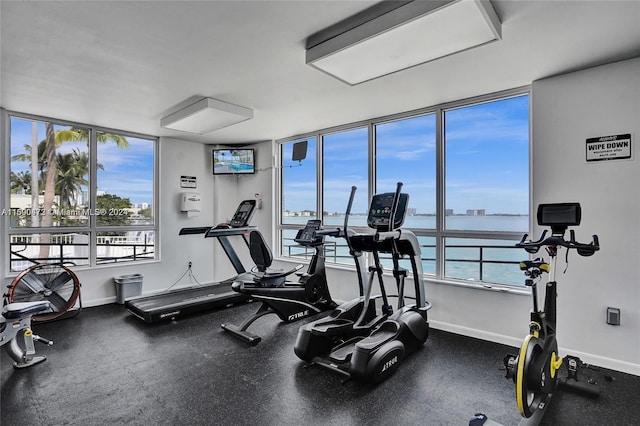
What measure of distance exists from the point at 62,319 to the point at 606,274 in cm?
591

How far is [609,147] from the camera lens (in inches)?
110

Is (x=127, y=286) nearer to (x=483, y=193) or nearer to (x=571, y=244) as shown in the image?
(x=483, y=193)

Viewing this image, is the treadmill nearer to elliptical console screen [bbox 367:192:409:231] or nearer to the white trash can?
the white trash can

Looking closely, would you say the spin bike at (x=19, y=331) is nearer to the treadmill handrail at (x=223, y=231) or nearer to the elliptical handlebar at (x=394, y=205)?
the treadmill handrail at (x=223, y=231)

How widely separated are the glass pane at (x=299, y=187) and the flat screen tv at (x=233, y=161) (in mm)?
637

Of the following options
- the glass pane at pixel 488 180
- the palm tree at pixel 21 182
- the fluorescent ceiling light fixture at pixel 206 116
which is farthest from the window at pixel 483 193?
the palm tree at pixel 21 182

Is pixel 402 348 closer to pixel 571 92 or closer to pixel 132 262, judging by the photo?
pixel 571 92

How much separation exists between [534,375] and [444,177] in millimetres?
2411

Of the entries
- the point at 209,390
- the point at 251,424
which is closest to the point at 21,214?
the point at 209,390

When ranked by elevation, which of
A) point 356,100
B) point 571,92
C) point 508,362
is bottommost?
point 508,362

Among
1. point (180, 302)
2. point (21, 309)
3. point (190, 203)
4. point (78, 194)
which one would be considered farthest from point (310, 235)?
point (78, 194)

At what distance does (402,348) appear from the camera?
279cm

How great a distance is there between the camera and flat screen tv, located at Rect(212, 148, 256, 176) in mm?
5969

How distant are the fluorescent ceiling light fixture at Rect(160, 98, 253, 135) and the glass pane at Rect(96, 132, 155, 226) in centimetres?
129
